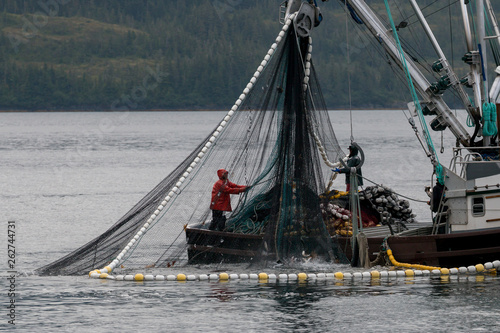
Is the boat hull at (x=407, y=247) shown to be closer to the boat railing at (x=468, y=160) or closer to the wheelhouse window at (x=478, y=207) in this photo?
the wheelhouse window at (x=478, y=207)

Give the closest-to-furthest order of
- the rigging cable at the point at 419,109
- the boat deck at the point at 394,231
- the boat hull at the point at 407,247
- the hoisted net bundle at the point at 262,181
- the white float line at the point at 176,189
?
the white float line at the point at 176,189 → the hoisted net bundle at the point at 262,181 → the boat hull at the point at 407,247 → the rigging cable at the point at 419,109 → the boat deck at the point at 394,231

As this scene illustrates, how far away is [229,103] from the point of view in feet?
623

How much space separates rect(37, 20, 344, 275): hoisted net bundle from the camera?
61.3 feet

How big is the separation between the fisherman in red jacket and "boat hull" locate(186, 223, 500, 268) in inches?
15.6

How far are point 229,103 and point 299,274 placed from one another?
172 m

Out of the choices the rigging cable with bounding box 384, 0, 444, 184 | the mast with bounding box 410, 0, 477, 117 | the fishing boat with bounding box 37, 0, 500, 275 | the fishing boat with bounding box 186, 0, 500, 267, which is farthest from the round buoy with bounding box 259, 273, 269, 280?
the mast with bounding box 410, 0, 477, 117

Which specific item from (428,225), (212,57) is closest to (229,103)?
(212,57)

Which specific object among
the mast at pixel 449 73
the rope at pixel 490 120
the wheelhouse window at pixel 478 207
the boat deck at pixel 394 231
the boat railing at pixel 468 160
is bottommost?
the boat deck at pixel 394 231

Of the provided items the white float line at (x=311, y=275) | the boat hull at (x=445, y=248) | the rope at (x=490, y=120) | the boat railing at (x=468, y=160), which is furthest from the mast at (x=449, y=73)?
the white float line at (x=311, y=275)

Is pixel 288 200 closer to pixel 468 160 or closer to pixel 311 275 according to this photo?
pixel 311 275

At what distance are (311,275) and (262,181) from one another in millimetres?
2347

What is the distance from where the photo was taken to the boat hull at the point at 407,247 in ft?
61.7

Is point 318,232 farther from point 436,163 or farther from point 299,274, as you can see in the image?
point 436,163

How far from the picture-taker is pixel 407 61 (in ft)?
69.4
